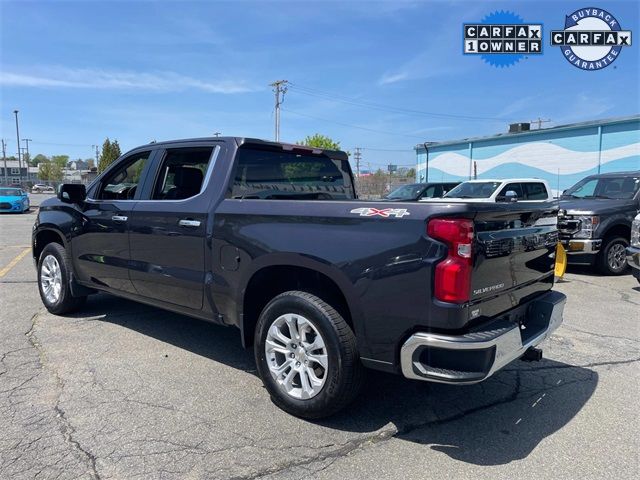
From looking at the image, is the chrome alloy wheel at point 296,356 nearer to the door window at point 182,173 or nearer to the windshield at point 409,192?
the door window at point 182,173

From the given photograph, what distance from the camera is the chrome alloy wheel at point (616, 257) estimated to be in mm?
9492

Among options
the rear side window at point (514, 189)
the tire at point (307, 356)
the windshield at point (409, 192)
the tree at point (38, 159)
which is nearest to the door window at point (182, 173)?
the tire at point (307, 356)

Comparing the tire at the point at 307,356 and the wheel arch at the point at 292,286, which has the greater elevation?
the wheel arch at the point at 292,286

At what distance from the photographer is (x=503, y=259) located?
318 centimetres

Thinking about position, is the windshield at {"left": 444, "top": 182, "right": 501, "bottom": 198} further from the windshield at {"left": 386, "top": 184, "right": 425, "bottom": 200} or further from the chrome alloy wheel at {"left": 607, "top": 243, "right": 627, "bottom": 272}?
the chrome alloy wheel at {"left": 607, "top": 243, "right": 627, "bottom": 272}

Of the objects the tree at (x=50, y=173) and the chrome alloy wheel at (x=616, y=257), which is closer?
the chrome alloy wheel at (x=616, y=257)

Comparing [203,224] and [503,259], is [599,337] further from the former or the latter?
[203,224]

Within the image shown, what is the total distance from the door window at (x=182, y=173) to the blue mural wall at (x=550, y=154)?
22842 mm

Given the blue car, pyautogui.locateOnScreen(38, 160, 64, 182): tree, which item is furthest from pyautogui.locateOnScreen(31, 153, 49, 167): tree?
the blue car

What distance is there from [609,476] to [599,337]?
9.80 feet

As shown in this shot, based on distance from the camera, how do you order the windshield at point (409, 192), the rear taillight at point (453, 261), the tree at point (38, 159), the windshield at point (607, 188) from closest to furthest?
the rear taillight at point (453, 261) < the windshield at point (607, 188) < the windshield at point (409, 192) < the tree at point (38, 159)

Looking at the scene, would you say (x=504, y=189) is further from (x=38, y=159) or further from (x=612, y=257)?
(x=38, y=159)

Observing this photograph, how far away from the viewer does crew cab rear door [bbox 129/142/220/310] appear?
4.12 metres

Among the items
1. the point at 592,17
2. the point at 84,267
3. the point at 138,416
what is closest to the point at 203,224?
the point at 138,416
